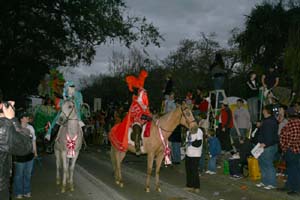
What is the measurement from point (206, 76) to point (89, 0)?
106 ft

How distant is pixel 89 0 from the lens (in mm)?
24688

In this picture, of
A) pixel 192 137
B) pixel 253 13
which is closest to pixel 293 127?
pixel 192 137

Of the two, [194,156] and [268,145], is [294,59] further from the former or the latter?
[194,156]

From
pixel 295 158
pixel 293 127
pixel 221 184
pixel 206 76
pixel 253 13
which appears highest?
pixel 253 13

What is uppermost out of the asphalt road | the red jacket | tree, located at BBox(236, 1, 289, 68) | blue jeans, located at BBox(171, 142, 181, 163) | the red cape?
tree, located at BBox(236, 1, 289, 68)

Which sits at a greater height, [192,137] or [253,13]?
[253,13]

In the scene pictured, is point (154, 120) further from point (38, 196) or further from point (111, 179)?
point (38, 196)

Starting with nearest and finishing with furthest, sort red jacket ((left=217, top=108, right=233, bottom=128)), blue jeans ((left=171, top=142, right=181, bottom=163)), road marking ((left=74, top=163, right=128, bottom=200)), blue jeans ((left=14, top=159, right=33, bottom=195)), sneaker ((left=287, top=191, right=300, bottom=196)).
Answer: blue jeans ((left=14, top=159, right=33, bottom=195)), sneaker ((left=287, top=191, right=300, bottom=196)), road marking ((left=74, top=163, right=128, bottom=200)), red jacket ((left=217, top=108, right=233, bottom=128)), blue jeans ((left=171, top=142, right=181, bottom=163))

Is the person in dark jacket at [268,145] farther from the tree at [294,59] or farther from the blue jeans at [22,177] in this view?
the tree at [294,59]

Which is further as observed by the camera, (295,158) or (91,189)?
(91,189)

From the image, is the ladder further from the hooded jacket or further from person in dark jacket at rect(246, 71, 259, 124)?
the hooded jacket

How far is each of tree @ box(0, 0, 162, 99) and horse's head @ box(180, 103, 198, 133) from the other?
13900 millimetres

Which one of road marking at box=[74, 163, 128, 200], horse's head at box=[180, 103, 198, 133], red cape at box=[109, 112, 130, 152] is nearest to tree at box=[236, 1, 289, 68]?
road marking at box=[74, 163, 128, 200]

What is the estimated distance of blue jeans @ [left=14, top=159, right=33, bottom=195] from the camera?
10383 mm
